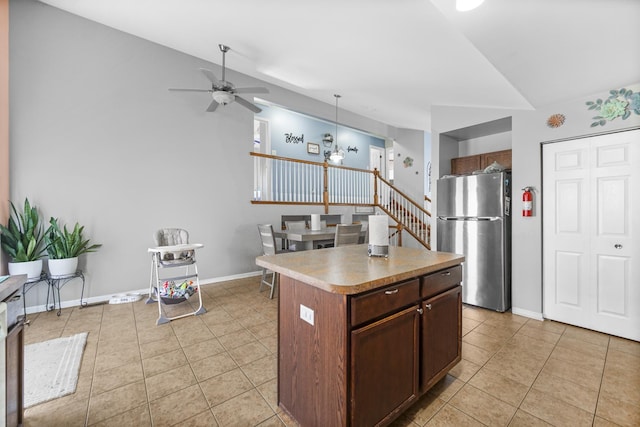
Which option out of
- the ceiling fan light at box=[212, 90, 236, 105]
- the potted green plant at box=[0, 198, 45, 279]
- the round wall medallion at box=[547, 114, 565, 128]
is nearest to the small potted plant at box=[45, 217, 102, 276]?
the potted green plant at box=[0, 198, 45, 279]

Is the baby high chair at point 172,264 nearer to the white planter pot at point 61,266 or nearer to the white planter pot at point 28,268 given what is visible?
the white planter pot at point 61,266

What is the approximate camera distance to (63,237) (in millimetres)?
3197

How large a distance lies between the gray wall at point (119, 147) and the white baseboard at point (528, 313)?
3.97 metres

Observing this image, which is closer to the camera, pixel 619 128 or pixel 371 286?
pixel 371 286

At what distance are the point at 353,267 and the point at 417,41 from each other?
2207mm

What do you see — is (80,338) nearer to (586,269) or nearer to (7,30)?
(7,30)

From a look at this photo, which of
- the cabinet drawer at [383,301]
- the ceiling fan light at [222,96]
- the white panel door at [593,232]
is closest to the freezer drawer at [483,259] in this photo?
the white panel door at [593,232]

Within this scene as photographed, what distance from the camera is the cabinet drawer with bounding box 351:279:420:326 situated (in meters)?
1.21

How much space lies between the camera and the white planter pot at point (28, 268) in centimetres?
288

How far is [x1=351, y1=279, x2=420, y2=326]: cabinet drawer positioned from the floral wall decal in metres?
2.78

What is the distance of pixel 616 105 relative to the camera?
8.41 feet

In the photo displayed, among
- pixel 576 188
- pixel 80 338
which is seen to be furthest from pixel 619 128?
pixel 80 338

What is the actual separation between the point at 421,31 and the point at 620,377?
3.07m

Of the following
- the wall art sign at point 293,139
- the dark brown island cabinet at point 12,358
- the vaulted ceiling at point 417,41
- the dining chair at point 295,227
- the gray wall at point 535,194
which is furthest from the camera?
the wall art sign at point 293,139
